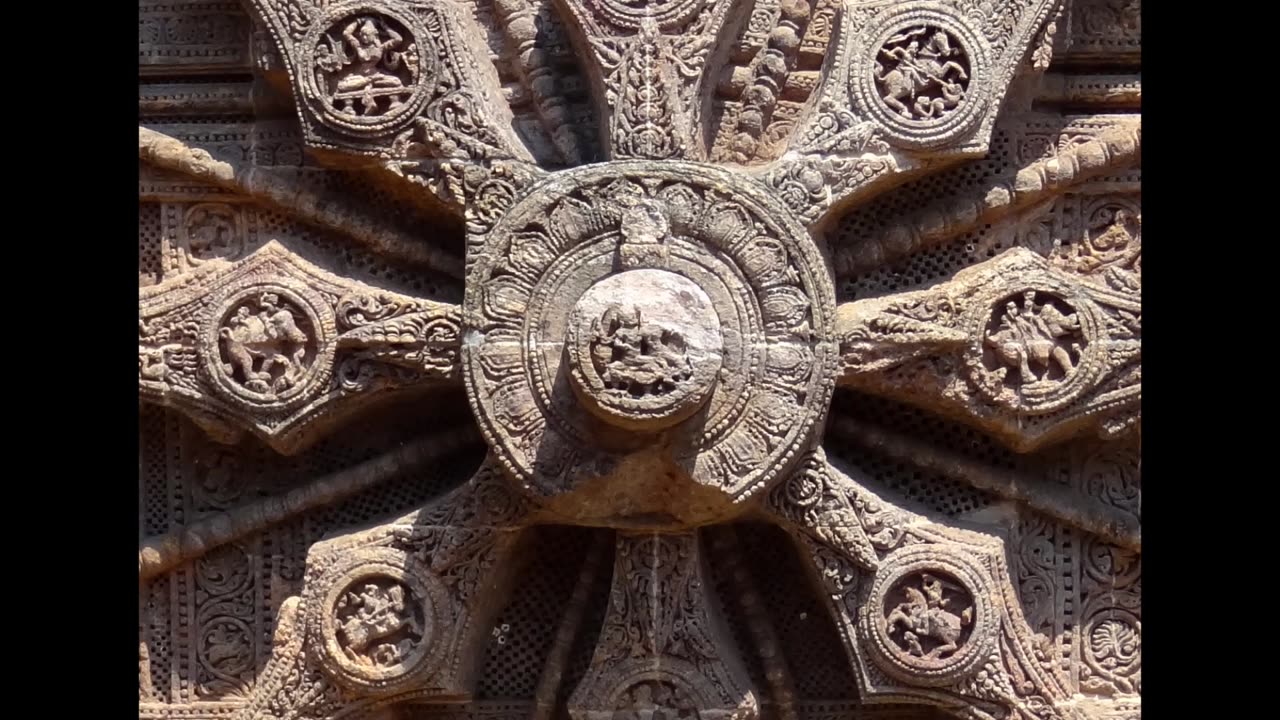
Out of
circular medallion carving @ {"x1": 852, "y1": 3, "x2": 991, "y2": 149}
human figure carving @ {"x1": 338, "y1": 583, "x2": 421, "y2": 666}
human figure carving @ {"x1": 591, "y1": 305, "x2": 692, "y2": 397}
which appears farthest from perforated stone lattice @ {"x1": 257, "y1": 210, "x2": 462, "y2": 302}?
circular medallion carving @ {"x1": 852, "y1": 3, "x2": 991, "y2": 149}

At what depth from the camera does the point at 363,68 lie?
9086 millimetres

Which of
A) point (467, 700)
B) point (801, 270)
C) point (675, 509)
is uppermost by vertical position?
point (801, 270)

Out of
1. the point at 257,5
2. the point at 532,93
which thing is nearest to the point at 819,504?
the point at 532,93

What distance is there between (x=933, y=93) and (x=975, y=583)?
1.62m

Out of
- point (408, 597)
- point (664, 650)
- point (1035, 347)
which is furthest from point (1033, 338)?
point (408, 597)

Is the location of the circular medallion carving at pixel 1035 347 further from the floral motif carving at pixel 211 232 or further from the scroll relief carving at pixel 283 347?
the floral motif carving at pixel 211 232

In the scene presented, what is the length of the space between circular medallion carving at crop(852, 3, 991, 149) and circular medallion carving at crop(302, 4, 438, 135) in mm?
1494

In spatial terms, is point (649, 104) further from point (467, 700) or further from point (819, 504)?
point (467, 700)

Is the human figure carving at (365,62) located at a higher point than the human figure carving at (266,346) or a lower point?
higher

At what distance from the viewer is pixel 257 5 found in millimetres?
9141

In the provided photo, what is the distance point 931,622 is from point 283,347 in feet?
7.73

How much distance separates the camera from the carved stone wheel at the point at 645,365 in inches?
349

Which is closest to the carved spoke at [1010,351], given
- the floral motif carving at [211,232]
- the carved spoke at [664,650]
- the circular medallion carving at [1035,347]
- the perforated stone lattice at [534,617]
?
the circular medallion carving at [1035,347]

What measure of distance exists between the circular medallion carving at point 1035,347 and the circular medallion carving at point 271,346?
2.19m
